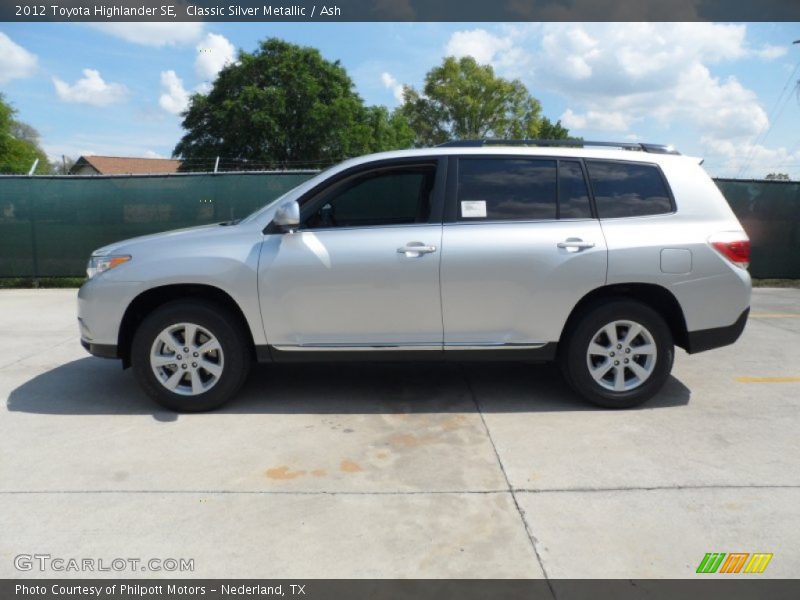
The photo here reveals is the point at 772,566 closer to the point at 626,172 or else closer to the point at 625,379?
the point at 625,379

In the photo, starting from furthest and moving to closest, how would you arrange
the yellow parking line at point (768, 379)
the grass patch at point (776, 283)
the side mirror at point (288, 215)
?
the grass patch at point (776, 283), the yellow parking line at point (768, 379), the side mirror at point (288, 215)

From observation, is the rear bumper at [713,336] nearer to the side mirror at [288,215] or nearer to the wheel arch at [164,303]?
the side mirror at [288,215]

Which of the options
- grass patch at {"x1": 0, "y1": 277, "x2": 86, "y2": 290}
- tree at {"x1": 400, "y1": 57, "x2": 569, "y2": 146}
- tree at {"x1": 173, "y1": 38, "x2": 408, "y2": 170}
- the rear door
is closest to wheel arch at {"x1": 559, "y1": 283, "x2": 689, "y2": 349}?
the rear door

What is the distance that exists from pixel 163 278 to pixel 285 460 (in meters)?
1.62

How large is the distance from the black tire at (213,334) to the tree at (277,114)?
32.2 metres

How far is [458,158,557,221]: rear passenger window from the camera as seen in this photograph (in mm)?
4496

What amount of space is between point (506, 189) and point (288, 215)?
1.58m

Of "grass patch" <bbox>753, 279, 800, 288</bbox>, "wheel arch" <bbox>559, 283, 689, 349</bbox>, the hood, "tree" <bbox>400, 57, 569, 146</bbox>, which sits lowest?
"grass patch" <bbox>753, 279, 800, 288</bbox>

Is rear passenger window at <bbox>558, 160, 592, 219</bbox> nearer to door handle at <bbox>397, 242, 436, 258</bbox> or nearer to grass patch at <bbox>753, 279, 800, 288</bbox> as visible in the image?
door handle at <bbox>397, 242, 436, 258</bbox>

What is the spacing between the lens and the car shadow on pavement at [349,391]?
4680mm

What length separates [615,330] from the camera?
4.47 meters

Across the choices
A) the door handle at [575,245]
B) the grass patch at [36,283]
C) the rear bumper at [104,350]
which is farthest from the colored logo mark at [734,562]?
the grass patch at [36,283]

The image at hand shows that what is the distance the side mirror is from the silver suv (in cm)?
2
